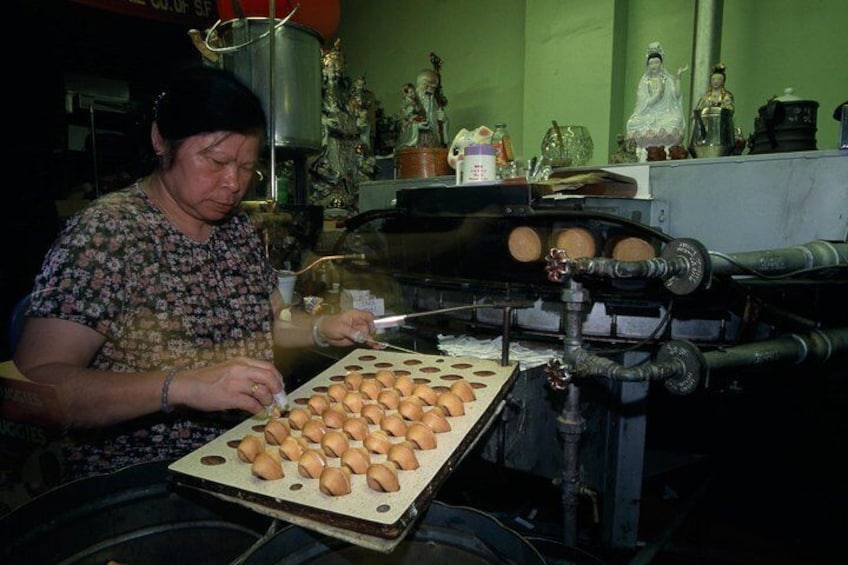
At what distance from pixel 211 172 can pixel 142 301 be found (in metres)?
0.52

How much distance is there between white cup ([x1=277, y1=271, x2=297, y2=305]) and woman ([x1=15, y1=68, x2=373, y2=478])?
1.02 m

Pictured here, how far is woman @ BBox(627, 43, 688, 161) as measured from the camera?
3.28 meters

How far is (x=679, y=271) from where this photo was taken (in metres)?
1.43

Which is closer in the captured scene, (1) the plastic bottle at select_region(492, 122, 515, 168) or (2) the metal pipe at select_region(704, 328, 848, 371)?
(2) the metal pipe at select_region(704, 328, 848, 371)

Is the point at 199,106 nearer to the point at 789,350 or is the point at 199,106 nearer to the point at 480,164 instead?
the point at 480,164

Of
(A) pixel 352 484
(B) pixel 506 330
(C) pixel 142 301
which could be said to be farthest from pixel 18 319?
(B) pixel 506 330

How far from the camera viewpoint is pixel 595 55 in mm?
4480

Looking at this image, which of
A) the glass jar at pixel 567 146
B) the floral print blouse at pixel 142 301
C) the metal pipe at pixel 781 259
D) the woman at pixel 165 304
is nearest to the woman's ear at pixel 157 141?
the woman at pixel 165 304

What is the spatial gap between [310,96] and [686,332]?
267 centimetres

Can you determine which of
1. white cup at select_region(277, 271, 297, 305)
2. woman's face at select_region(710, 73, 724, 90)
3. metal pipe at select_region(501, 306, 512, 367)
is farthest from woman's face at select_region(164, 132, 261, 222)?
woman's face at select_region(710, 73, 724, 90)

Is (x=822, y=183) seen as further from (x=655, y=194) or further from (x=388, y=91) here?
(x=388, y=91)

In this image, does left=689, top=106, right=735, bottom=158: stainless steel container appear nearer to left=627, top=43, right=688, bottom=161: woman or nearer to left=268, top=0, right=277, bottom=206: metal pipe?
left=627, top=43, right=688, bottom=161: woman

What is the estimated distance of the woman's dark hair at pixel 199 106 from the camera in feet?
5.95

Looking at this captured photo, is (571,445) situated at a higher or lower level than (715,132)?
lower
